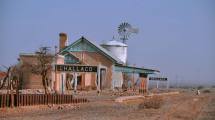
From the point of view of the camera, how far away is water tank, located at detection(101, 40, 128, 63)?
73312mm

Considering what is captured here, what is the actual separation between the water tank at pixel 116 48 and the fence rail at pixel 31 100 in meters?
41.7

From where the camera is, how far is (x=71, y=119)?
20.9 meters

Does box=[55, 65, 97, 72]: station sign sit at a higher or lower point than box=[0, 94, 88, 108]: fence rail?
higher

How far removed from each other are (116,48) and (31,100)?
46.1m

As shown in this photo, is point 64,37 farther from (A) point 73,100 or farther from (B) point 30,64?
(A) point 73,100

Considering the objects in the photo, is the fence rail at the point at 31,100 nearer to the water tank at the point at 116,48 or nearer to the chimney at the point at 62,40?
the chimney at the point at 62,40

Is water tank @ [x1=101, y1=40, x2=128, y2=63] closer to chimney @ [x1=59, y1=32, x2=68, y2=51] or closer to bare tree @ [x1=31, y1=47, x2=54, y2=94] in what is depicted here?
chimney @ [x1=59, y1=32, x2=68, y2=51]

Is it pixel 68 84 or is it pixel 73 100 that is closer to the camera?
pixel 73 100

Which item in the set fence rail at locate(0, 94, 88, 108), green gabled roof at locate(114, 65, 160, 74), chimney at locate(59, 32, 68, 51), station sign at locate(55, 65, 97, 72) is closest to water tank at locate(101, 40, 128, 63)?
green gabled roof at locate(114, 65, 160, 74)

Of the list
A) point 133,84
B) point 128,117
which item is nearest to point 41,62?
point 128,117

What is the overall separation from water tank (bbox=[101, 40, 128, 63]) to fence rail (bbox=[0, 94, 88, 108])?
137ft

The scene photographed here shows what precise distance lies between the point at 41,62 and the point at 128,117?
2294 centimetres

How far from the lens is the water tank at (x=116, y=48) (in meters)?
73.3

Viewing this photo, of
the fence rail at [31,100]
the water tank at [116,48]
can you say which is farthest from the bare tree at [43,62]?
the water tank at [116,48]
